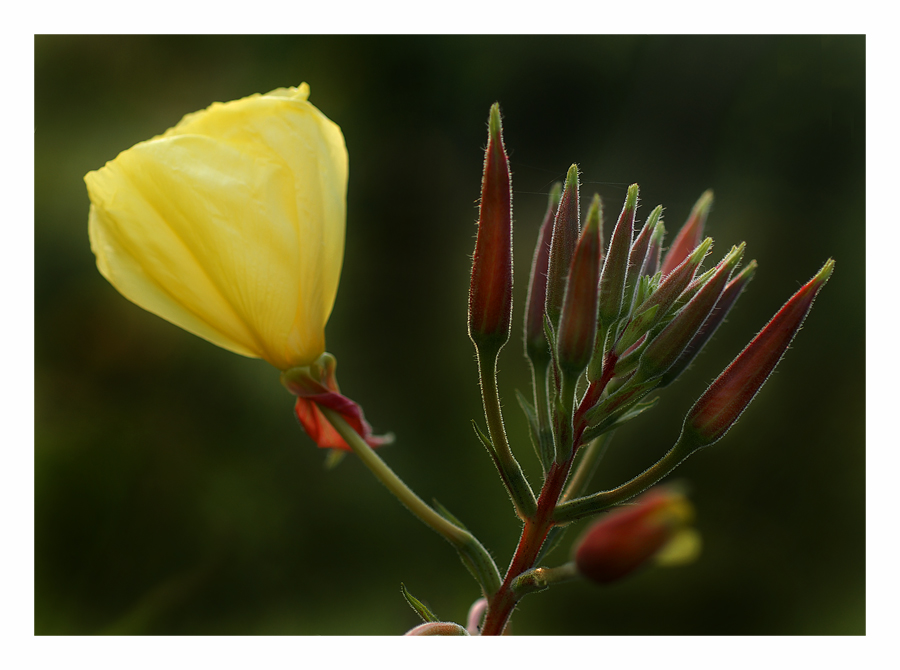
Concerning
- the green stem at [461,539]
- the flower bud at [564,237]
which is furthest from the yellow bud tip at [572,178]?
the green stem at [461,539]

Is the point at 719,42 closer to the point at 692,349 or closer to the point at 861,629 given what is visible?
the point at 692,349

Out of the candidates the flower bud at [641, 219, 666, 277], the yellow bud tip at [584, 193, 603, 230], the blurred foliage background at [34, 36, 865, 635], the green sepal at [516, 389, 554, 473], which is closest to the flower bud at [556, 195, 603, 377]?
the yellow bud tip at [584, 193, 603, 230]

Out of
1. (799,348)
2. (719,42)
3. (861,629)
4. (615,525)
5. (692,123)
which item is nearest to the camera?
(615,525)

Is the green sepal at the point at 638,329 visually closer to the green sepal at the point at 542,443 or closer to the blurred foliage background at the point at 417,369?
the green sepal at the point at 542,443

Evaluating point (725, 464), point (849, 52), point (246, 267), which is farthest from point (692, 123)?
point (246, 267)

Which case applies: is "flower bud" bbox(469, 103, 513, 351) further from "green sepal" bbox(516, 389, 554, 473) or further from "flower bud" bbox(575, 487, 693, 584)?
"flower bud" bbox(575, 487, 693, 584)
